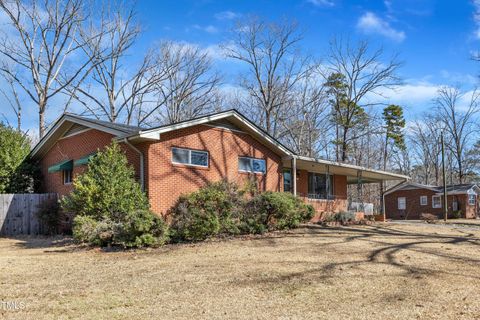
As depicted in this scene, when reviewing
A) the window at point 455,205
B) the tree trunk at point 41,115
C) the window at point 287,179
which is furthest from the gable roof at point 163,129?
the window at point 455,205

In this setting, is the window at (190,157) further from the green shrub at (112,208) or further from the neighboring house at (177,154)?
the green shrub at (112,208)

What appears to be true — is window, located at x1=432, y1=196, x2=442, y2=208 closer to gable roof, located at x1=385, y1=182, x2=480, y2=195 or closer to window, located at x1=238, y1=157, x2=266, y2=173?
gable roof, located at x1=385, y1=182, x2=480, y2=195

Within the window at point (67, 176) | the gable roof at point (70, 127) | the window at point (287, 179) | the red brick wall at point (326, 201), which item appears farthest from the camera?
the window at point (287, 179)

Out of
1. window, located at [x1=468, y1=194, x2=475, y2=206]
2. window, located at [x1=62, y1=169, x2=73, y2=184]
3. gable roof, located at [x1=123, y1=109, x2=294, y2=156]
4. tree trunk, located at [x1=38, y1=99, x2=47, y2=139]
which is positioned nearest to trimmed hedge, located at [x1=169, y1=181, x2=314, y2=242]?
gable roof, located at [x1=123, y1=109, x2=294, y2=156]

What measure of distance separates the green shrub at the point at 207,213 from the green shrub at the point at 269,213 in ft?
1.45

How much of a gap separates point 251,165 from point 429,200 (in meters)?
26.7

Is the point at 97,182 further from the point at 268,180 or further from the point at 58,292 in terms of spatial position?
the point at 268,180

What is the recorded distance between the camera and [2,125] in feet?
64.5

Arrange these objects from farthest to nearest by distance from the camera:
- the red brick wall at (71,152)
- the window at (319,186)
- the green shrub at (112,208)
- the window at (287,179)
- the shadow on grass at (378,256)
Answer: the window at (319,186)
the window at (287,179)
the red brick wall at (71,152)
the green shrub at (112,208)
the shadow on grass at (378,256)

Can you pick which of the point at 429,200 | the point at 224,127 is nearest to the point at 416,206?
the point at 429,200

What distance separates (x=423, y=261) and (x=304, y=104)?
96.0 feet

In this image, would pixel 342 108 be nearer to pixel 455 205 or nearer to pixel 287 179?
pixel 455 205

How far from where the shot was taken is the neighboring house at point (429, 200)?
38156 mm

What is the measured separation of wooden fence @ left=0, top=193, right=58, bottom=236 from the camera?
16.8 m
